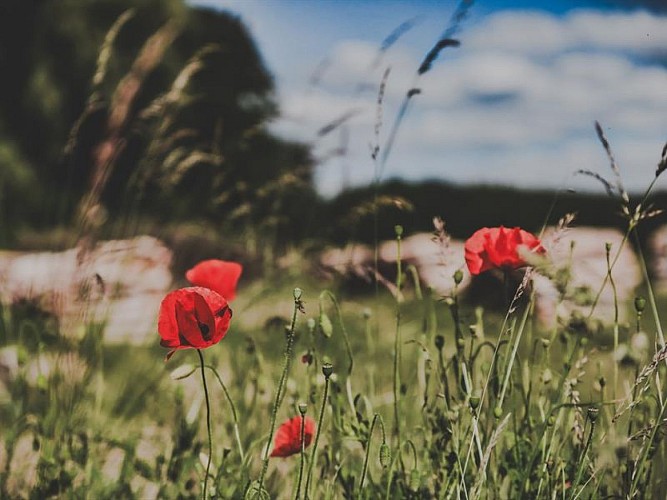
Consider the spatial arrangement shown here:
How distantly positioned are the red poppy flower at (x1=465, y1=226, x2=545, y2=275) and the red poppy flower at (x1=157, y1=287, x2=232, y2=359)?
0.42 metres

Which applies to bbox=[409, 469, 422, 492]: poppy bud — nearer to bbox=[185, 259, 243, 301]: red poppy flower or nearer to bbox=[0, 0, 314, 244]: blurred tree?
bbox=[185, 259, 243, 301]: red poppy flower

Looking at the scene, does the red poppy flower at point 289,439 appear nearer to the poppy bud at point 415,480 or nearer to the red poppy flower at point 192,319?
the poppy bud at point 415,480

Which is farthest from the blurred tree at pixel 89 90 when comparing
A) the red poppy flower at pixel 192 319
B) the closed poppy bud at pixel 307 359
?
the red poppy flower at pixel 192 319

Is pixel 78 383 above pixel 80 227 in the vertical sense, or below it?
below

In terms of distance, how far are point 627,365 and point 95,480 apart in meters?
1.13

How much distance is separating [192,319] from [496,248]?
0.51 m

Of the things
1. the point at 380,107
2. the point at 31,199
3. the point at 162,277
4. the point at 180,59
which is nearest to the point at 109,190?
the point at 31,199

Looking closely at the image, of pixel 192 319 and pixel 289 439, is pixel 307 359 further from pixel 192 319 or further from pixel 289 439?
pixel 192 319

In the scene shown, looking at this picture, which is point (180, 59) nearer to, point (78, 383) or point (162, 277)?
point (162, 277)

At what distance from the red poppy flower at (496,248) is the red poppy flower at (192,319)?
1.39 ft

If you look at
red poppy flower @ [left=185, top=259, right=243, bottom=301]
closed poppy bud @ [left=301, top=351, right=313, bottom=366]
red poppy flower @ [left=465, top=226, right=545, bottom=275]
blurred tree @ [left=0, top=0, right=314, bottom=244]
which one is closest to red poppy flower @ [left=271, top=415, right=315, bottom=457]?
closed poppy bud @ [left=301, top=351, right=313, bottom=366]

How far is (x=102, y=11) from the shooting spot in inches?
412

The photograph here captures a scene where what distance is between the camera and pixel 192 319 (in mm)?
1194

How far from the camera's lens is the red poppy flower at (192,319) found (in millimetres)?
1176
